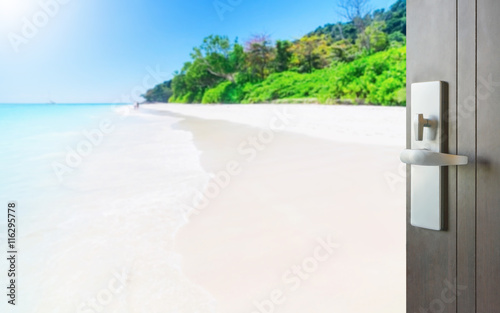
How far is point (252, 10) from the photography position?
16141mm

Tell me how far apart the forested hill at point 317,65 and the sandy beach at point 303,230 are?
1679 millimetres

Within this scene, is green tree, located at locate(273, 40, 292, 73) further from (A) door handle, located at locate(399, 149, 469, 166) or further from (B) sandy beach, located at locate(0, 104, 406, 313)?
(A) door handle, located at locate(399, 149, 469, 166)

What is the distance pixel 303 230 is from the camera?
6.97 feet

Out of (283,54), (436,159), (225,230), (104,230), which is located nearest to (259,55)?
(283,54)

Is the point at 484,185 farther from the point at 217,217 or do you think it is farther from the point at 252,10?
the point at 252,10

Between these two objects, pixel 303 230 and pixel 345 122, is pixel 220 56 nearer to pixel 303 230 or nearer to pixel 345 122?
pixel 345 122

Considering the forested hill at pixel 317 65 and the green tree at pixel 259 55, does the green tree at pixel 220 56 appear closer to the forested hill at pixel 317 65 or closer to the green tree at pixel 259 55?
the forested hill at pixel 317 65

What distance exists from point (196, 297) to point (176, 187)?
208cm

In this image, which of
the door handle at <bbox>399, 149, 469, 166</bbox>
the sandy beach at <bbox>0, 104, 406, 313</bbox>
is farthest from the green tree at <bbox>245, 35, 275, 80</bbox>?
the door handle at <bbox>399, 149, 469, 166</bbox>

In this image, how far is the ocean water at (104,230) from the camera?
1565mm

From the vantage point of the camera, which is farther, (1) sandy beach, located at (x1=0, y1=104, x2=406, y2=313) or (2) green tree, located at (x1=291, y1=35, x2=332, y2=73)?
(2) green tree, located at (x1=291, y1=35, x2=332, y2=73)

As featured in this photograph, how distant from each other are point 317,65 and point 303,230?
6.86 meters

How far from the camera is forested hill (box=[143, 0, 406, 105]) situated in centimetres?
620

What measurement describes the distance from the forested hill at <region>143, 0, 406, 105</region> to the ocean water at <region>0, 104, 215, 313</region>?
9.92 ft
